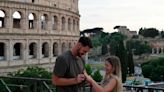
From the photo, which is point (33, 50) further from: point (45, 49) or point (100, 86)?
point (100, 86)

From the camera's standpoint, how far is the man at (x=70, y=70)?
504 cm

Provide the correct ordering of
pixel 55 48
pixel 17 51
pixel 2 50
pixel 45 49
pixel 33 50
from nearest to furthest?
pixel 2 50, pixel 17 51, pixel 33 50, pixel 45 49, pixel 55 48

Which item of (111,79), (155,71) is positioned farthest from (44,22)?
(111,79)

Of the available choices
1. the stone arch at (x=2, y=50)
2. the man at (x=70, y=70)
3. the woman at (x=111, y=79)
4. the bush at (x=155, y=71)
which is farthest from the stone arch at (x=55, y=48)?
the man at (x=70, y=70)

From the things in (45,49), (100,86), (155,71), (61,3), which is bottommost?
(155,71)

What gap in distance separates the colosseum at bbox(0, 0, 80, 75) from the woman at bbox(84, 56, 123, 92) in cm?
2636

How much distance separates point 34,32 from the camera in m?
34.8

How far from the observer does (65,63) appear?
506 cm

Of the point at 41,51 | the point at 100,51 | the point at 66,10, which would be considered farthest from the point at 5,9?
the point at 100,51

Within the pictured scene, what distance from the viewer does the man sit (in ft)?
16.5

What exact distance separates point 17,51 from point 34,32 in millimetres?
2533

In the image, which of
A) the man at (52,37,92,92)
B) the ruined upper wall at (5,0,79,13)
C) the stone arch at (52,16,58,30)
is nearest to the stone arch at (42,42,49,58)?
the stone arch at (52,16,58,30)

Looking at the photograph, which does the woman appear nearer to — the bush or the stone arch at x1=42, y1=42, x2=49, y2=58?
the stone arch at x1=42, y1=42, x2=49, y2=58

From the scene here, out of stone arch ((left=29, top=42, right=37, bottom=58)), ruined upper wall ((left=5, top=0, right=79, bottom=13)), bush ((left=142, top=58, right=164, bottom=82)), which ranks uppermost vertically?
ruined upper wall ((left=5, top=0, right=79, bottom=13))
